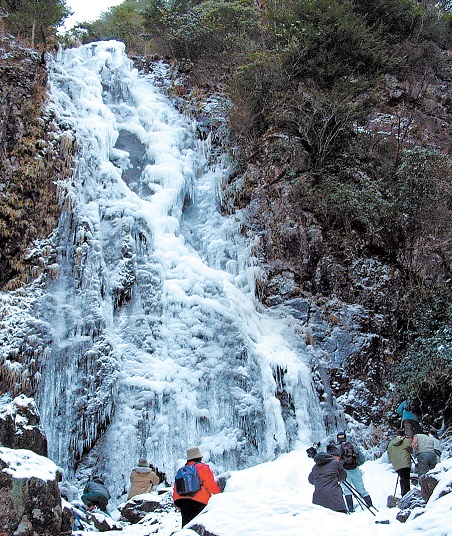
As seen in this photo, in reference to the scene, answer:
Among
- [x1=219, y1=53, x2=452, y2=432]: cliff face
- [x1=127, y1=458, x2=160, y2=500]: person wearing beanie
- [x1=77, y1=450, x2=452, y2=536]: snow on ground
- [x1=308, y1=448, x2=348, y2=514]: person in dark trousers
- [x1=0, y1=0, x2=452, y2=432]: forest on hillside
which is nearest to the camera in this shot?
[x1=77, y1=450, x2=452, y2=536]: snow on ground

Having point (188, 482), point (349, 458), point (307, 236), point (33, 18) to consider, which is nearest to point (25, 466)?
point (188, 482)

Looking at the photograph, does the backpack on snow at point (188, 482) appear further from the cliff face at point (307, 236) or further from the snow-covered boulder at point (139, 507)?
the cliff face at point (307, 236)

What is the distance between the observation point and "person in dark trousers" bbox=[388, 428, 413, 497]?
773 centimetres

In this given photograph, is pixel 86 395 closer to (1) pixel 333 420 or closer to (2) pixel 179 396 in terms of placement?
(2) pixel 179 396

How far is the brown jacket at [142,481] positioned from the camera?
810 centimetres

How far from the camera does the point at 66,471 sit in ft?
30.2

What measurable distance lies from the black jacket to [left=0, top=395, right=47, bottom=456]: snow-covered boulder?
3323mm

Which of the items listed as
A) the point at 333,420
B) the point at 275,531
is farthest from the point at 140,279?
the point at 275,531

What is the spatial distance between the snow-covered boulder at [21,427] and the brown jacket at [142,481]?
1.79 m

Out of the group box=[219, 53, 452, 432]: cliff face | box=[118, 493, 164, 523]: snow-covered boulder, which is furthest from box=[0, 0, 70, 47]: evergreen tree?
box=[118, 493, 164, 523]: snow-covered boulder

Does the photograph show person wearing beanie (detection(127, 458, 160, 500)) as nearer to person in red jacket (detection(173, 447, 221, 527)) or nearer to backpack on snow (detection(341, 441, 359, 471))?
person in red jacket (detection(173, 447, 221, 527))

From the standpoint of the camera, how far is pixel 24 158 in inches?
476

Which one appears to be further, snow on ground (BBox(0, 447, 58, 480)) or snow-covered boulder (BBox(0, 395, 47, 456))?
snow-covered boulder (BBox(0, 395, 47, 456))

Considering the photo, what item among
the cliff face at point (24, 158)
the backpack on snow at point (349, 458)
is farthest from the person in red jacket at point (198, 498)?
the cliff face at point (24, 158)
